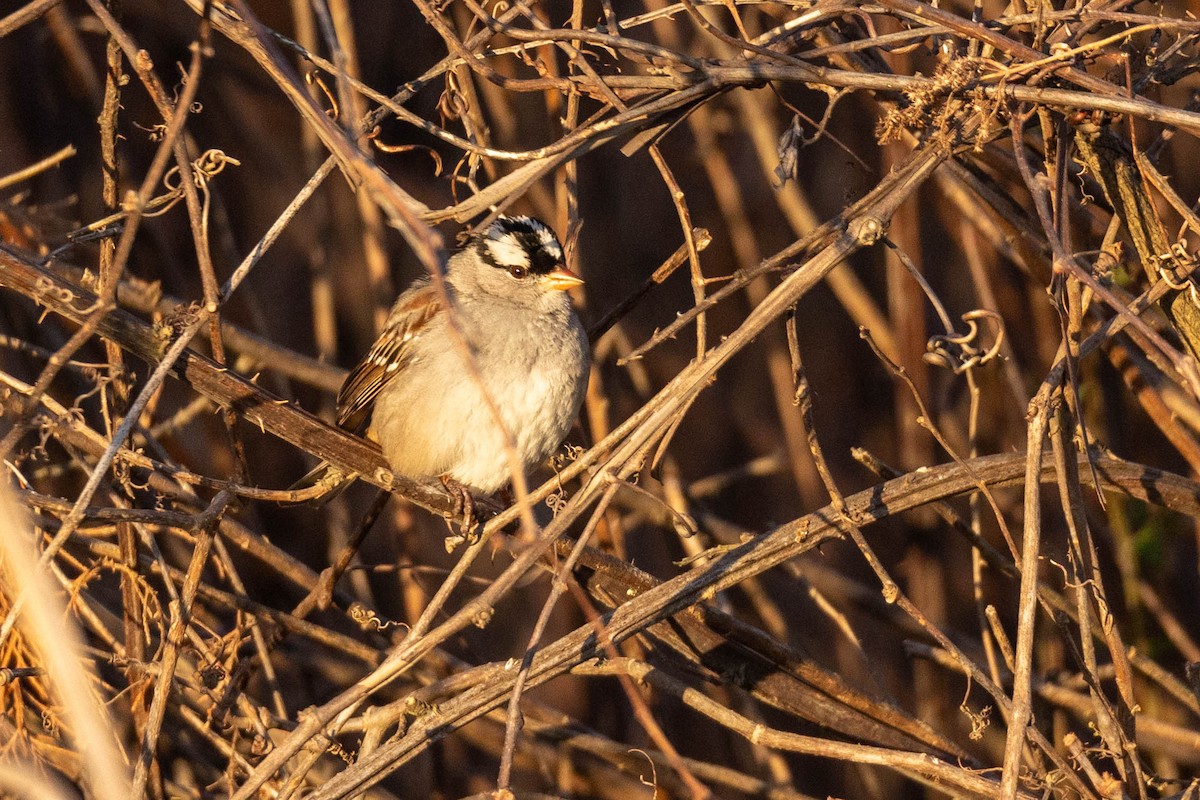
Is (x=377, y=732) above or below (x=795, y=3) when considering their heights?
A: below

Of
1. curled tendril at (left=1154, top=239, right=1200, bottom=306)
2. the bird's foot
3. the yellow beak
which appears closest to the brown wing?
the yellow beak

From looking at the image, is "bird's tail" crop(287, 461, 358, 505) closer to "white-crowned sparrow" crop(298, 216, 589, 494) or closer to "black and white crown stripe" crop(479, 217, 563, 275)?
"white-crowned sparrow" crop(298, 216, 589, 494)

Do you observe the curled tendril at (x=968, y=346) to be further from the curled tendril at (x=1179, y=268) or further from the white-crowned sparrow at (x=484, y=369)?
the white-crowned sparrow at (x=484, y=369)

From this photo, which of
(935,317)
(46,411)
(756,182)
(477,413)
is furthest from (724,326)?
(46,411)

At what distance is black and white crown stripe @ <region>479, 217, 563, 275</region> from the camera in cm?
351

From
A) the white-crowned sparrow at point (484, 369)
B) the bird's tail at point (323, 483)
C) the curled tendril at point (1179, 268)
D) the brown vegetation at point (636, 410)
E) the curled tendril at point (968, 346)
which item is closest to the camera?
the brown vegetation at point (636, 410)

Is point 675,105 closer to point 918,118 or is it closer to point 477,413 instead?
point 918,118

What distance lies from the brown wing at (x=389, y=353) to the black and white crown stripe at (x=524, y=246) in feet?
0.69

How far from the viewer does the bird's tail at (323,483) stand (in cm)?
296

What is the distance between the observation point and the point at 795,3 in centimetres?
228

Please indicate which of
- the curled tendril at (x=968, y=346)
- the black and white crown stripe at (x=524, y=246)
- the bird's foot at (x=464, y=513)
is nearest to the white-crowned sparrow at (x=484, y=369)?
the black and white crown stripe at (x=524, y=246)

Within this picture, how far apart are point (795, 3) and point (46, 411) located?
196 centimetres

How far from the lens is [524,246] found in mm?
3535

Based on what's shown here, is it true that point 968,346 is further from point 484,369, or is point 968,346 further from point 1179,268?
point 484,369
